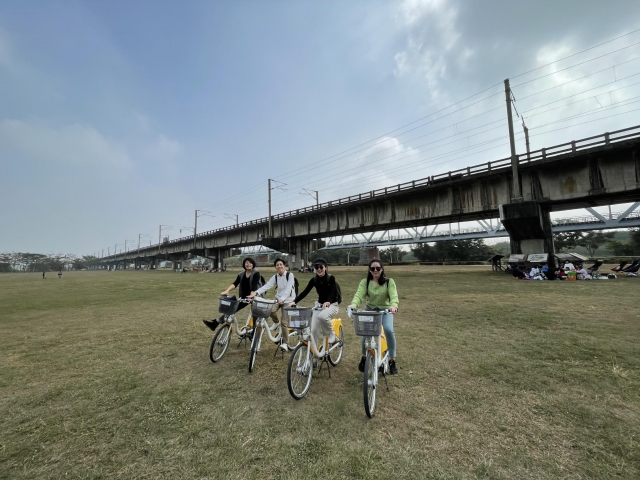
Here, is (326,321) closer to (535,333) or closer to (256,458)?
(256,458)

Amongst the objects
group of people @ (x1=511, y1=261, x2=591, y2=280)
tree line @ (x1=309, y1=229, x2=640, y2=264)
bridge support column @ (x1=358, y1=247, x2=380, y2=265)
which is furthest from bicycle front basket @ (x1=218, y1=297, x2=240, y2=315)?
bridge support column @ (x1=358, y1=247, x2=380, y2=265)

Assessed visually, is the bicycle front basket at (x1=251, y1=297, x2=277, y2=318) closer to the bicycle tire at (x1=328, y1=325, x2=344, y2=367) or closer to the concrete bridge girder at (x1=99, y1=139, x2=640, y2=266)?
the bicycle tire at (x1=328, y1=325, x2=344, y2=367)

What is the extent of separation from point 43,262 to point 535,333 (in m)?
194

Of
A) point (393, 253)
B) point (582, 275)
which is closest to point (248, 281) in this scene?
point (582, 275)

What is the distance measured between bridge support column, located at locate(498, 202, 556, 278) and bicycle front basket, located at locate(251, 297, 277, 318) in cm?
2142

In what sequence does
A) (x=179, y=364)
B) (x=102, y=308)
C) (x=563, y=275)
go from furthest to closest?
(x=563, y=275) → (x=102, y=308) → (x=179, y=364)

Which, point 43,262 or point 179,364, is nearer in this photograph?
point 179,364

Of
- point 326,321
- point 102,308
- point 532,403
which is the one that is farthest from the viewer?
point 102,308

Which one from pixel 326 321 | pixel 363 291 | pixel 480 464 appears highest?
pixel 363 291

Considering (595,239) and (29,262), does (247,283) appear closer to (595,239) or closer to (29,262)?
(595,239)

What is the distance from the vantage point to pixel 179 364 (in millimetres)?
5422

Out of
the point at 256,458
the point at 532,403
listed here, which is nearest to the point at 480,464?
the point at 532,403

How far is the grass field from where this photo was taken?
8.74 feet

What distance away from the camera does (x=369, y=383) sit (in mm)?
3438
